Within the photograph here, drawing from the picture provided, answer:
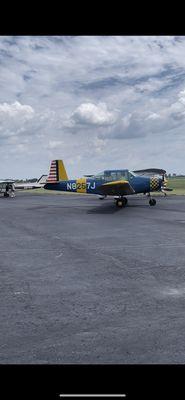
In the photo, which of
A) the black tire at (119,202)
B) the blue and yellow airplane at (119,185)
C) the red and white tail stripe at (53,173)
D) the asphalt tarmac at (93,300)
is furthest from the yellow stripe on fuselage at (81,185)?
the asphalt tarmac at (93,300)

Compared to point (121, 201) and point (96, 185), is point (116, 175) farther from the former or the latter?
point (121, 201)

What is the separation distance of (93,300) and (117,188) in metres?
16.7

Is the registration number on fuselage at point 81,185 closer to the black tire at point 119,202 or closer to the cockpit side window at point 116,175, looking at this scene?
the cockpit side window at point 116,175

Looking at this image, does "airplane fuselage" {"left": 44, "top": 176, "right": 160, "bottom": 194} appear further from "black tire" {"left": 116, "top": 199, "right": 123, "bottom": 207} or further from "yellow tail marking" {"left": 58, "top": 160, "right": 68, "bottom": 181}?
"yellow tail marking" {"left": 58, "top": 160, "right": 68, "bottom": 181}

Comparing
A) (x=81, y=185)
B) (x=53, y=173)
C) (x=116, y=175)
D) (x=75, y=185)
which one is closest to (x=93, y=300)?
(x=116, y=175)

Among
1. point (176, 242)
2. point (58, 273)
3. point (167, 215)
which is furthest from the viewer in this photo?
point (167, 215)

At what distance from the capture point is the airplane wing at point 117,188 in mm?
21891

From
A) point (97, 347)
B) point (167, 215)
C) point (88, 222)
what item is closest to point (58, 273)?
point (97, 347)

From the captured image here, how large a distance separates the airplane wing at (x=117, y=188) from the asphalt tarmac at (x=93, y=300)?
9288mm
